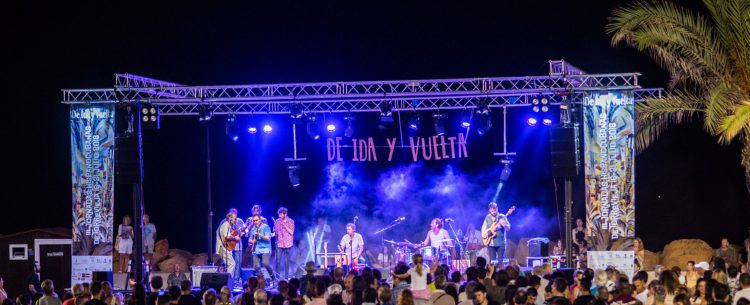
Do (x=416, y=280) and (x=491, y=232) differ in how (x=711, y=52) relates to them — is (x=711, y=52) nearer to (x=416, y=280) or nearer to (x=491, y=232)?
(x=491, y=232)

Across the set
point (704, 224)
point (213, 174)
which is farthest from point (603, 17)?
point (213, 174)

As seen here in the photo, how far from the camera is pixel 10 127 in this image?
26828 millimetres

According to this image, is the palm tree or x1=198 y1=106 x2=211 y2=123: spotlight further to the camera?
x1=198 y1=106 x2=211 y2=123: spotlight

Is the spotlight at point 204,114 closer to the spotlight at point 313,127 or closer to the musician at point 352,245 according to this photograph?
the spotlight at point 313,127

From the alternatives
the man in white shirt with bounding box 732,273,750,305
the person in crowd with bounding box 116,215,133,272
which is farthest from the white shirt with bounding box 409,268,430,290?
the person in crowd with bounding box 116,215,133,272

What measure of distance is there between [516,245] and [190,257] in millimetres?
8611

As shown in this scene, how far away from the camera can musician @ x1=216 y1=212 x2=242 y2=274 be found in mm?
23531

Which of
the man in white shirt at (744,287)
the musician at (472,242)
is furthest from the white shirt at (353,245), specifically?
the man in white shirt at (744,287)

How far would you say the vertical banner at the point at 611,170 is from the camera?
20.9m

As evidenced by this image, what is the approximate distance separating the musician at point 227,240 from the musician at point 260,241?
15.0 inches

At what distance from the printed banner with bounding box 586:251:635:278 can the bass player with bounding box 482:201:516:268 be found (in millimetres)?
3297

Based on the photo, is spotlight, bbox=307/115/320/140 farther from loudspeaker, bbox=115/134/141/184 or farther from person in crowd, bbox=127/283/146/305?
person in crowd, bbox=127/283/146/305

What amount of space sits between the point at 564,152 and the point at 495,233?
10.7 feet

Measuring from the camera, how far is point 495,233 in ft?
77.4
